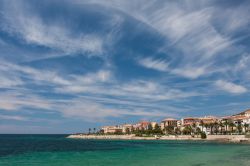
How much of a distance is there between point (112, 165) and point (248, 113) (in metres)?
141

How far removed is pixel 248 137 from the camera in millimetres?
101688

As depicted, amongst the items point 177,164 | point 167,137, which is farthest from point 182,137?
point 177,164

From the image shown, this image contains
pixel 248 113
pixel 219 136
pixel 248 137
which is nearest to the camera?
pixel 248 137

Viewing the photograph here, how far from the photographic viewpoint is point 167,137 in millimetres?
141500

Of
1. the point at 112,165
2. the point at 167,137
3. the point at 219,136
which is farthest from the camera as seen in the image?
the point at 167,137

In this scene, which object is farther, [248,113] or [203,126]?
[248,113]

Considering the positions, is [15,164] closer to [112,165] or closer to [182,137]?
[112,165]

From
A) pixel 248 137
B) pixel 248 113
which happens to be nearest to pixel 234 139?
pixel 248 137

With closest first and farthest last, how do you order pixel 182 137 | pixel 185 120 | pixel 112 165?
1. pixel 112 165
2. pixel 182 137
3. pixel 185 120

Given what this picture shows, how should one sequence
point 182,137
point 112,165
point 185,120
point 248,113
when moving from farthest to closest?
1. point 185,120
2. point 248,113
3. point 182,137
4. point 112,165

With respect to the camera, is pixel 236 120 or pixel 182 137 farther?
pixel 236 120

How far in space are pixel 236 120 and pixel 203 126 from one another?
16661mm

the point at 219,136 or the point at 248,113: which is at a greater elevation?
the point at 248,113

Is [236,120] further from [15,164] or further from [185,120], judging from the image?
[15,164]
